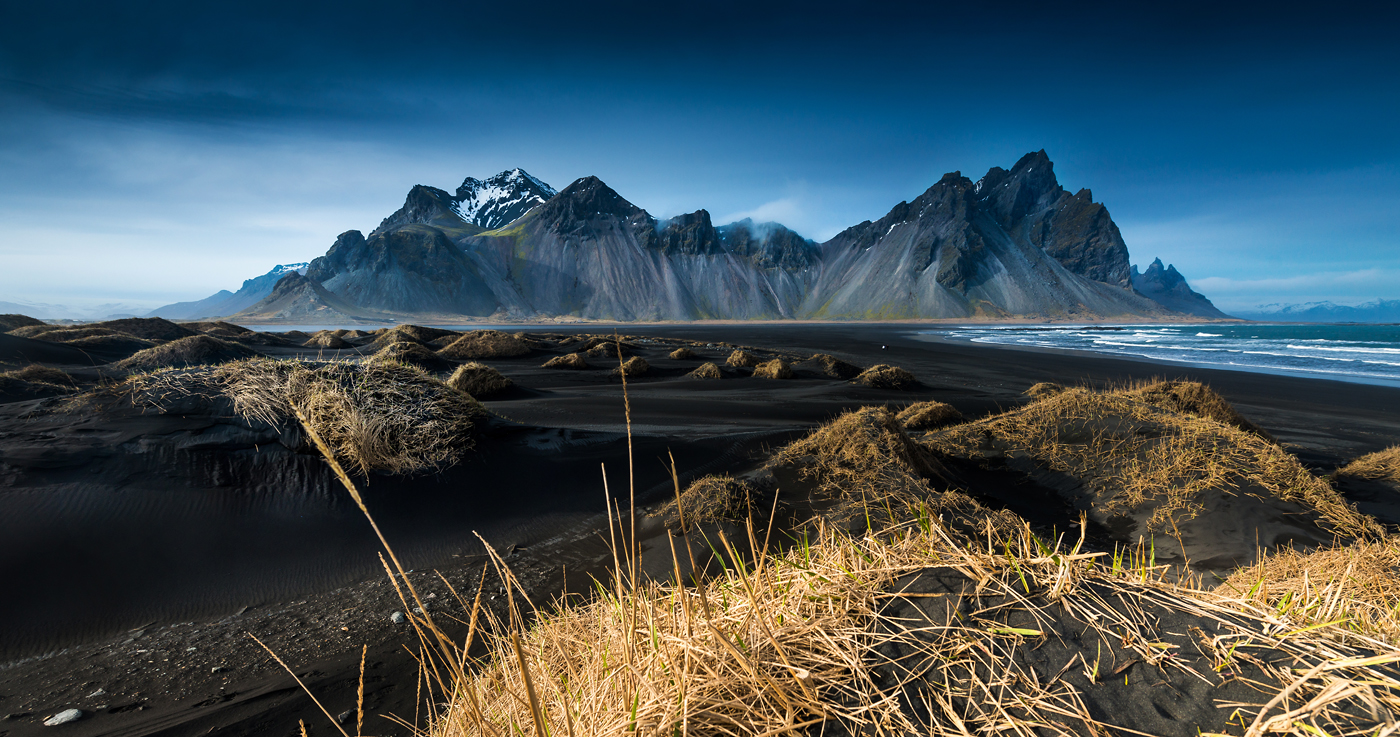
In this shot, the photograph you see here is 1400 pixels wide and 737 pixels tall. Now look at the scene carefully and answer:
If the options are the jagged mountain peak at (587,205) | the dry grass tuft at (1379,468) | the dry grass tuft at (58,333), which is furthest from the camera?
the jagged mountain peak at (587,205)

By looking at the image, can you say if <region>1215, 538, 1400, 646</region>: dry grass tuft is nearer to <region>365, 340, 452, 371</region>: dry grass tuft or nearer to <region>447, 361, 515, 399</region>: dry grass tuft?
<region>447, 361, 515, 399</region>: dry grass tuft

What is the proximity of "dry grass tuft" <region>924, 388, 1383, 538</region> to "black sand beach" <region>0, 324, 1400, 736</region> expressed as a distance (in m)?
0.95

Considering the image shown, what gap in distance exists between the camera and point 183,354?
12.7 metres

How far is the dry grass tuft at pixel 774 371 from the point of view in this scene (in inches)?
769

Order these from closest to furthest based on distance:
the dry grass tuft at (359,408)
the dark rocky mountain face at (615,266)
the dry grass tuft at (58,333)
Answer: the dry grass tuft at (359,408), the dry grass tuft at (58,333), the dark rocky mountain face at (615,266)

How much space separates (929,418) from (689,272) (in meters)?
156

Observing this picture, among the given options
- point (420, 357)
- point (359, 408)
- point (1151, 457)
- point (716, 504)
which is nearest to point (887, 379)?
point (1151, 457)

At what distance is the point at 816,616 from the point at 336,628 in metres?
3.94

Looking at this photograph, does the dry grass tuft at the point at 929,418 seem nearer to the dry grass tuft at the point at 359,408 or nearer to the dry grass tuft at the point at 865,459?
the dry grass tuft at the point at 865,459

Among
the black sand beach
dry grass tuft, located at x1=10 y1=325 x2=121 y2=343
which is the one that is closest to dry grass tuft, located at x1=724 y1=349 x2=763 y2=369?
the black sand beach

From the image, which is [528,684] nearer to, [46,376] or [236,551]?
[236,551]

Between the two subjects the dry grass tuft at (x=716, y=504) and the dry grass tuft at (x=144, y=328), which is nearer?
the dry grass tuft at (x=716, y=504)

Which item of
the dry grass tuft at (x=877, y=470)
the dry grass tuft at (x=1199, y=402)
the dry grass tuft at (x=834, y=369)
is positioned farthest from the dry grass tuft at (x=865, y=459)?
the dry grass tuft at (x=834, y=369)

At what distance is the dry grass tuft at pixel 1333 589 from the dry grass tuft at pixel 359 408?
660 cm
